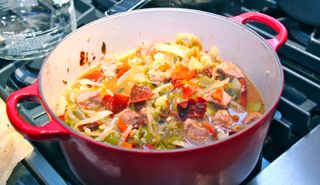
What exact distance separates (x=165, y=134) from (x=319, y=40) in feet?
1.68

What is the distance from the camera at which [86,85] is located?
0.95 meters

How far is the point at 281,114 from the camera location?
89 cm

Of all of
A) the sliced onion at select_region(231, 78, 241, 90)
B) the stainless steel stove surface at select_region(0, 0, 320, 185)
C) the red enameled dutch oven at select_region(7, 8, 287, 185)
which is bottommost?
the stainless steel stove surface at select_region(0, 0, 320, 185)

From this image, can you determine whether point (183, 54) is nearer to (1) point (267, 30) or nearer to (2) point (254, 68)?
(2) point (254, 68)

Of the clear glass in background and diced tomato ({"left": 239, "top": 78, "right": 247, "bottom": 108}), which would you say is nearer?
diced tomato ({"left": 239, "top": 78, "right": 247, "bottom": 108})

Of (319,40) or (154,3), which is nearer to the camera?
(319,40)

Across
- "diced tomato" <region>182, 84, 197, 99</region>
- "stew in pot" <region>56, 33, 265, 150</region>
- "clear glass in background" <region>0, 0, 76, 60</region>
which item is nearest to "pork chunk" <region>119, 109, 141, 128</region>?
"stew in pot" <region>56, 33, 265, 150</region>

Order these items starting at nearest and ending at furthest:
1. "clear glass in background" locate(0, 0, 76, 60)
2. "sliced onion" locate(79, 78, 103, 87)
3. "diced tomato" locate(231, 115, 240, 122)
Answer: "diced tomato" locate(231, 115, 240, 122) < "sliced onion" locate(79, 78, 103, 87) < "clear glass in background" locate(0, 0, 76, 60)

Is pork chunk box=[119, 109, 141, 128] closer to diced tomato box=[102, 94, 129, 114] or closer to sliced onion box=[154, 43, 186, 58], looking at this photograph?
diced tomato box=[102, 94, 129, 114]

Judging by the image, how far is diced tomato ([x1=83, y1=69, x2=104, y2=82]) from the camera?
3.21 feet

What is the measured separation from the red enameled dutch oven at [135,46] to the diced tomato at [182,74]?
100 mm

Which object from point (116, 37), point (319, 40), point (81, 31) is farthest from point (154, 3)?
point (319, 40)

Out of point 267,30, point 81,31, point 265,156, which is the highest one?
point 81,31

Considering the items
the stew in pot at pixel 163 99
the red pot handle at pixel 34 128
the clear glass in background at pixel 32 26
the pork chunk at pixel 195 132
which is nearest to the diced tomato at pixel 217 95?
the stew in pot at pixel 163 99
